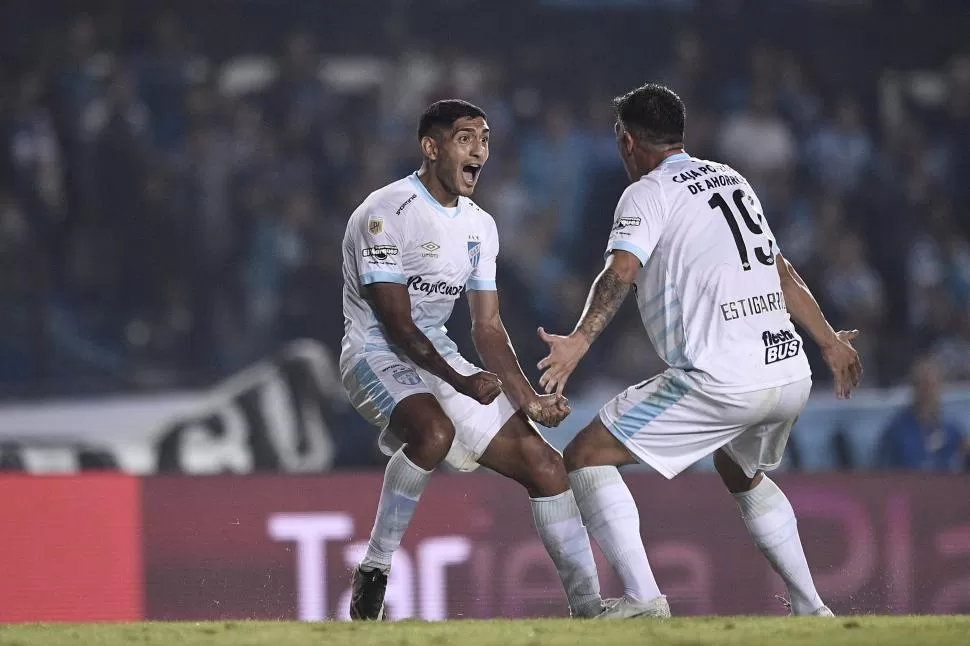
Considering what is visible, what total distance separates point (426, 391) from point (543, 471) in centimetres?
54

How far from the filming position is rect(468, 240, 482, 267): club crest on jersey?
5.49 metres

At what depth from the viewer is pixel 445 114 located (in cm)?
539

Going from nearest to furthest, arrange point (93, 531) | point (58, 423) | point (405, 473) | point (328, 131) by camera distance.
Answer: point (405, 473) < point (93, 531) < point (58, 423) < point (328, 131)

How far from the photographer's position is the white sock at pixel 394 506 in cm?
525

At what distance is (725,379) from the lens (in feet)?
15.6

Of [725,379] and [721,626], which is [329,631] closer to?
[721,626]

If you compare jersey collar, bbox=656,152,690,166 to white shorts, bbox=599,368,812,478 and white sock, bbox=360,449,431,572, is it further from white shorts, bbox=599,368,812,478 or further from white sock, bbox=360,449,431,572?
white sock, bbox=360,449,431,572

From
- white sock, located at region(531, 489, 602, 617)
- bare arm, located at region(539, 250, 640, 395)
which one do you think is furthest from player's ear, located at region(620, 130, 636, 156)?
white sock, located at region(531, 489, 602, 617)

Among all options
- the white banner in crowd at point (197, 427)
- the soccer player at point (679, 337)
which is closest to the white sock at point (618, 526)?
the soccer player at point (679, 337)

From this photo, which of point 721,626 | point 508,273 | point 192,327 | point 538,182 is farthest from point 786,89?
point 721,626

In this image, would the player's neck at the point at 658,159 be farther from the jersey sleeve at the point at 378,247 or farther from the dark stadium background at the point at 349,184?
the dark stadium background at the point at 349,184

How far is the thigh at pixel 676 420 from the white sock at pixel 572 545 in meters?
0.47

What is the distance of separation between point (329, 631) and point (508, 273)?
6.05 m

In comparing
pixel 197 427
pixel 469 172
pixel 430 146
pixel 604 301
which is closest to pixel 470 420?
pixel 604 301
